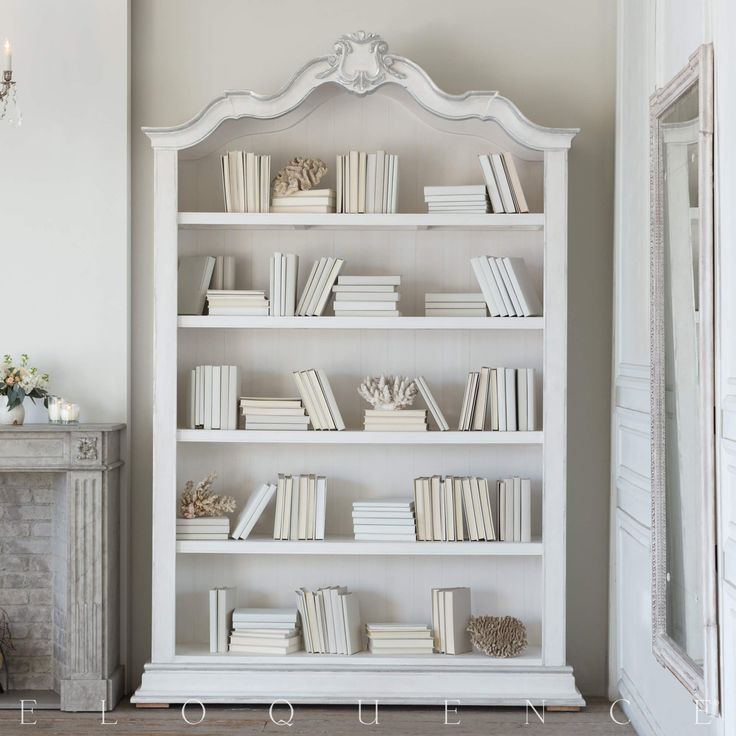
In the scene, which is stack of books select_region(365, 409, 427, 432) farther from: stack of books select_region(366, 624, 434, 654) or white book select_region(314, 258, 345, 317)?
stack of books select_region(366, 624, 434, 654)

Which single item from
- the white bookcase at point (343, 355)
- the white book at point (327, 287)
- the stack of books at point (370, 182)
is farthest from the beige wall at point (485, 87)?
the white book at point (327, 287)

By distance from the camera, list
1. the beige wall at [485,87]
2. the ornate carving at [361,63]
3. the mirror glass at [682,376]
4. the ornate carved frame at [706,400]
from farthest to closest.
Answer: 1. the beige wall at [485,87]
2. the ornate carving at [361,63]
3. the mirror glass at [682,376]
4. the ornate carved frame at [706,400]

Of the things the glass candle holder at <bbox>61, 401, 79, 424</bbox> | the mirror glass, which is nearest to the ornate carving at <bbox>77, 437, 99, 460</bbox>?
the glass candle holder at <bbox>61, 401, 79, 424</bbox>

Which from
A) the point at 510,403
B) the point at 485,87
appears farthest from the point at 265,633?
the point at 485,87

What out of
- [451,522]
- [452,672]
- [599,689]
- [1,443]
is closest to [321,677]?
[452,672]

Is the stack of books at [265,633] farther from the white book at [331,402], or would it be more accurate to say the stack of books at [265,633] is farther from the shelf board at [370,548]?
the white book at [331,402]

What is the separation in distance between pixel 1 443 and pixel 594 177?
8.14ft

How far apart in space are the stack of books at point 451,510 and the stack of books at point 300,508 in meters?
0.37

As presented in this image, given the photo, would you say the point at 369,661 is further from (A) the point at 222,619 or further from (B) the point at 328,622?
(A) the point at 222,619

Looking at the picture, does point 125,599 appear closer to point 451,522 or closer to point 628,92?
point 451,522

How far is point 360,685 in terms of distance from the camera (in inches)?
141

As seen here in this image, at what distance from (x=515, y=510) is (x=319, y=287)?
3.64 feet

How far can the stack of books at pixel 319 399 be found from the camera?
3.64m

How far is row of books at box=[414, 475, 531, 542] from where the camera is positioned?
3635mm
